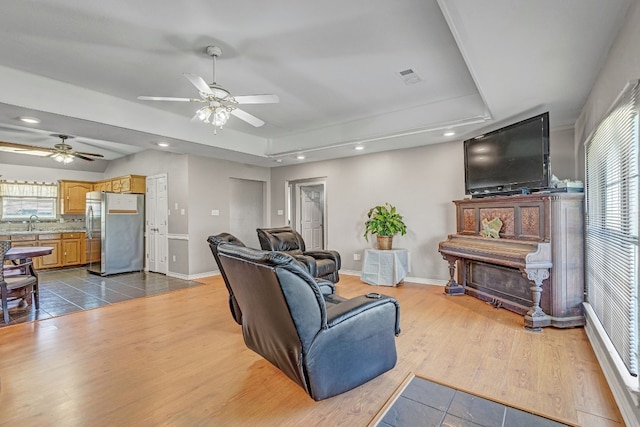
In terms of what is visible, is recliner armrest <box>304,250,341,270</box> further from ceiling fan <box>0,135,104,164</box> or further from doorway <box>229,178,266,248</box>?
ceiling fan <box>0,135,104,164</box>

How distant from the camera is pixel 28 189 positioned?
7191 millimetres

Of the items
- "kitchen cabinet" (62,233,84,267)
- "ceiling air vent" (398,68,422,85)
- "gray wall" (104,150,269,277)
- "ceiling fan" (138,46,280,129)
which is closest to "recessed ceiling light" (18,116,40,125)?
"ceiling fan" (138,46,280,129)

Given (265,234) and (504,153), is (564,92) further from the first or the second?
(265,234)

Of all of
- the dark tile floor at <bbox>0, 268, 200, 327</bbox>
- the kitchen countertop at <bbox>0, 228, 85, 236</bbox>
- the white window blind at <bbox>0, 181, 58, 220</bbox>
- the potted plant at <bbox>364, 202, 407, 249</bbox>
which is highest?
the white window blind at <bbox>0, 181, 58, 220</bbox>

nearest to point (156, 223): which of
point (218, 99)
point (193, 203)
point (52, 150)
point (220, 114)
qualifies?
point (193, 203)

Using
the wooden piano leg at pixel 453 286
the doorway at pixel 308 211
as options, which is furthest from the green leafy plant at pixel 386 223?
the doorway at pixel 308 211

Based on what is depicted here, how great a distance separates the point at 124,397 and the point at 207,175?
4641 millimetres

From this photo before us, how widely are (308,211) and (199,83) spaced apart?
16.3 ft

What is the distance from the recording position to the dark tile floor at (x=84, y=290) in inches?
154

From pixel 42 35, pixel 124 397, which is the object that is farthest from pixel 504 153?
pixel 42 35

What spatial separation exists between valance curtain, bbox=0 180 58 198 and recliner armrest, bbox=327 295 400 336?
8.53 metres

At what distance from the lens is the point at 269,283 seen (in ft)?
5.90

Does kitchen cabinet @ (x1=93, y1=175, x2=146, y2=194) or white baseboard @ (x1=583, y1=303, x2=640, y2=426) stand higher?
kitchen cabinet @ (x1=93, y1=175, x2=146, y2=194)

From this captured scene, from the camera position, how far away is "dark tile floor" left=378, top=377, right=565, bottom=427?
177 centimetres
